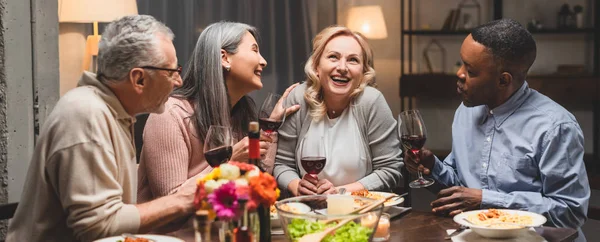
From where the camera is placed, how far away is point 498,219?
2.16m

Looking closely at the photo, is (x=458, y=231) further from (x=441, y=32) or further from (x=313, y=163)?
(x=441, y=32)

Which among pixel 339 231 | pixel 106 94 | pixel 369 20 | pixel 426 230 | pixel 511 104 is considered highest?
pixel 369 20

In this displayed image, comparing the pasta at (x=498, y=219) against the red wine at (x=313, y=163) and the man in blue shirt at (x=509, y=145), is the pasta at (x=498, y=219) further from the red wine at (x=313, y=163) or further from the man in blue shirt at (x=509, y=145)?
the red wine at (x=313, y=163)

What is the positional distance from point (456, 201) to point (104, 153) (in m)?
1.15

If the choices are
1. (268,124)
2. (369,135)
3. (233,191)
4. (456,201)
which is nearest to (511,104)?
(456,201)

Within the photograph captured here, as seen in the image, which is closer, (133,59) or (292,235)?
(292,235)

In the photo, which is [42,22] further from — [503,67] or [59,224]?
[503,67]

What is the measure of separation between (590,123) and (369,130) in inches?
164

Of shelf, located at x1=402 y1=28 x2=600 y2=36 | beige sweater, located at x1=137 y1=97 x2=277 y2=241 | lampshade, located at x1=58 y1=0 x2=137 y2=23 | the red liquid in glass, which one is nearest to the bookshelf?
shelf, located at x1=402 y1=28 x2=600 y2=36

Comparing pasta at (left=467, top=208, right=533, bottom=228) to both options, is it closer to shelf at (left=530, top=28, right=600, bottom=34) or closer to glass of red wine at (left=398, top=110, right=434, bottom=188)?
glass of red wine at (left=398, top=110, right=434, bottom=188)

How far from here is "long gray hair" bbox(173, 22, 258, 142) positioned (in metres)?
2.92

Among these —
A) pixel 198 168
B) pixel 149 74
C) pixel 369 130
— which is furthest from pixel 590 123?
pixel 149 74

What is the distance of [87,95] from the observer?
2.06 m

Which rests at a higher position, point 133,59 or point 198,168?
point 133,59
